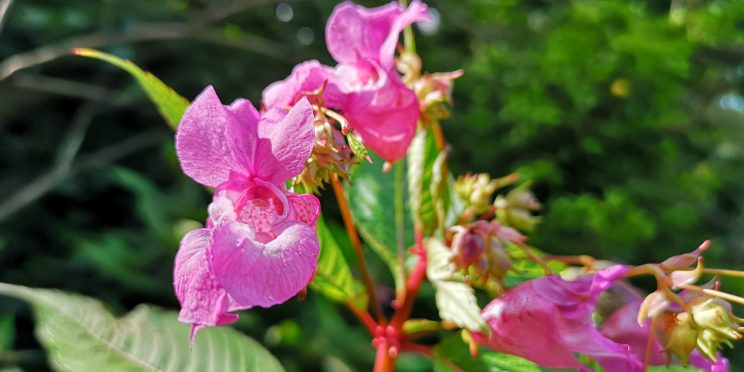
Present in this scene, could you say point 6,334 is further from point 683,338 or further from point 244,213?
point 683,338

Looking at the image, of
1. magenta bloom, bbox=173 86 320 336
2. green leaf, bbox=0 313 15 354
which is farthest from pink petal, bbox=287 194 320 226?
green leaf, bbox=0 313 15 354

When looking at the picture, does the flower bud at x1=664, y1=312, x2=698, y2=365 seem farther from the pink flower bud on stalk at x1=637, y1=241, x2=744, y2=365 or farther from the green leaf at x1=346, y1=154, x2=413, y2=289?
the green leaf at x1=346, y1=154, x2=413, y2=289

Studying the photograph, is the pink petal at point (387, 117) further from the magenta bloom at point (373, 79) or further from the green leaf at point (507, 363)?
the green leaf at point (507, 363)

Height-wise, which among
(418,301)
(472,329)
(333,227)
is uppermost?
(472,329)

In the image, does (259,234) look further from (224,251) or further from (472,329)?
(472,329)

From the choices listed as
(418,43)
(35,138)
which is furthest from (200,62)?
(418,43)

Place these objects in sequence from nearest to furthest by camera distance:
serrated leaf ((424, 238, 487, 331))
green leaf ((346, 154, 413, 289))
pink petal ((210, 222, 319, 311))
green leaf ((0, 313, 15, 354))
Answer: pink petal ((210, 222, 319, 311)) < serrated leaf ((424, 238, 487, 331)) < green leaf ((346, 154, 413, 289)) < green leaf ((0, 313, 15, 354))

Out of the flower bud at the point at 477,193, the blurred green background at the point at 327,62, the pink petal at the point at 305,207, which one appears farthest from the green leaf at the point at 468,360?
the blurred green background at the point at 327,62
